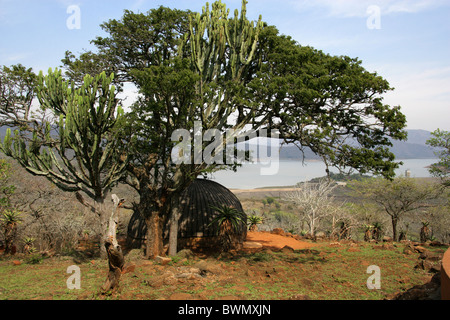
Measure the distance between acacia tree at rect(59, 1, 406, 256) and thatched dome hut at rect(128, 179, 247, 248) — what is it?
1.42 m

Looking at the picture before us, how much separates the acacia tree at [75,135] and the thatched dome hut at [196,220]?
2426mm

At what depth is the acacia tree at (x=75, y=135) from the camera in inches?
414

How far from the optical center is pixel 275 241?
61.1 ft

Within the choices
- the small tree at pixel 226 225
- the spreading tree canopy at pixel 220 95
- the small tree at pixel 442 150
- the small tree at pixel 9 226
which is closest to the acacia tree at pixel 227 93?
the spreading tree canopy at pixel 220 95

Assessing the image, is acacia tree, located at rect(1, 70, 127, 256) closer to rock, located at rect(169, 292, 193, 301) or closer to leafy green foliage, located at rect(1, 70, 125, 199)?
leafy green foliage, located at rect(1, 70, 125, 199)

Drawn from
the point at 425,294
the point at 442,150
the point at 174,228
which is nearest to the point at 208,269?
the point at 174,228

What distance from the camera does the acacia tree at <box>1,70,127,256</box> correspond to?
10.5m

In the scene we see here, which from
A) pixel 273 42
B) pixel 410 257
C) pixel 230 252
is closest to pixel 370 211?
pixel 410 257

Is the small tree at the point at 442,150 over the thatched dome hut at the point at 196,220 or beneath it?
over

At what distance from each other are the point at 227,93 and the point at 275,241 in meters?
9.99

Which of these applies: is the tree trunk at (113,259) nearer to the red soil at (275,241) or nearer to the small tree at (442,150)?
the red soil at (275,241)

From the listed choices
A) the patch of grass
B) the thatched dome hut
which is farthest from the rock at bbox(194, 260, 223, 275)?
the thatched dome hut

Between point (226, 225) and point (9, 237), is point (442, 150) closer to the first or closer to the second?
point (226, 225)

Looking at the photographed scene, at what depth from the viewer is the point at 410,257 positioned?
13.5 metres
